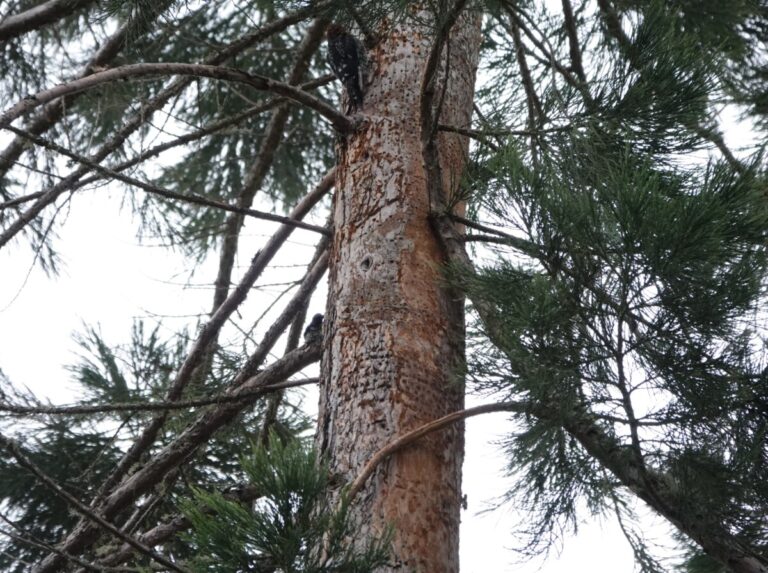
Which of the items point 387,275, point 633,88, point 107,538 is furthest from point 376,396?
point 107,538

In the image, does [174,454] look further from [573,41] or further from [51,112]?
[573,41]

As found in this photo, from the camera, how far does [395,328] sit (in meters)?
2.25

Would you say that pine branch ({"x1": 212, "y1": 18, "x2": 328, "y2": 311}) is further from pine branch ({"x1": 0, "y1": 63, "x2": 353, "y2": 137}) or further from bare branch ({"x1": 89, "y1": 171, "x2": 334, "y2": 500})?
pine branch ({"x1": 0, "y1": 63, "x2": 353, "y2": 137})

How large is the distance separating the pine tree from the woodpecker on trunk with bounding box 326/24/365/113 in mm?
41

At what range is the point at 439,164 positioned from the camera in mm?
2562

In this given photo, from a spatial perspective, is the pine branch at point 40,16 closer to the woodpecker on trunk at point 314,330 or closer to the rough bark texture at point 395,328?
the rough bark texture at point 395,328

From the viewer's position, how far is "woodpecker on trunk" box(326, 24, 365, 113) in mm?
2697

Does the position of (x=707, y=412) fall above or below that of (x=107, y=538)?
below

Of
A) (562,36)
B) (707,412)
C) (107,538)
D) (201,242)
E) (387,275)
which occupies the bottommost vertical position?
(707,412)

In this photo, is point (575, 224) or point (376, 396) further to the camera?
point (376, 396)

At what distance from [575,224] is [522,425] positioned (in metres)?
0.47

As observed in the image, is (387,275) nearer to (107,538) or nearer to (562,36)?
(107,538)

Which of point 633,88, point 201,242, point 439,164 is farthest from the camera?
point 201,242

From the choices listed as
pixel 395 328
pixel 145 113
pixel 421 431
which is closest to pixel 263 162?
pixel 145 113
